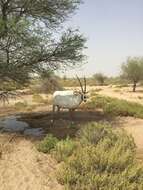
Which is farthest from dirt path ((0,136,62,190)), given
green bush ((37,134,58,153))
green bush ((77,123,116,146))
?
green bush ((77,123,116,146))

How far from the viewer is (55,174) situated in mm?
9703

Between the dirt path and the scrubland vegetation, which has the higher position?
the scrubland vegetation

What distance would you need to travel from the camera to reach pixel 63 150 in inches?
439

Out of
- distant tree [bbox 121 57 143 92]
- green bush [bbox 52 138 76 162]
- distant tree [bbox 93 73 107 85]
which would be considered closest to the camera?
green bush [bbox 52 138 76 162]

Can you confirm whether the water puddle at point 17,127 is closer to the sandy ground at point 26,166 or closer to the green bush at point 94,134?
the sandy ground at point 26,166

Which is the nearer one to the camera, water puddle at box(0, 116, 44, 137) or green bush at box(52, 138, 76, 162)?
green bush at box(52, 138, 76, 162)

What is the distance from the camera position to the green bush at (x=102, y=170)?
336 inches

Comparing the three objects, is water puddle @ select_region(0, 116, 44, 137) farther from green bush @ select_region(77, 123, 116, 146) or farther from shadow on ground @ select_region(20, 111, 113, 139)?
green bush @ select_region(77, 123, 116, 146)

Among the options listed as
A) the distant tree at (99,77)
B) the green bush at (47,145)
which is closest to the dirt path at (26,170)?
the green bush at (47,145)

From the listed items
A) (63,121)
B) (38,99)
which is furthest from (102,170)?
(38,99)

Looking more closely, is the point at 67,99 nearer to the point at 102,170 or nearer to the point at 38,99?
the point at 102,170

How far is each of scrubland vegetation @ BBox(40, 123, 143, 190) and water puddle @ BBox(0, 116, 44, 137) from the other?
4.69 metres

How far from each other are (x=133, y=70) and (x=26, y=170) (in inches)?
1955

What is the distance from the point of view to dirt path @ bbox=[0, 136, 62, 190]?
364 inches
